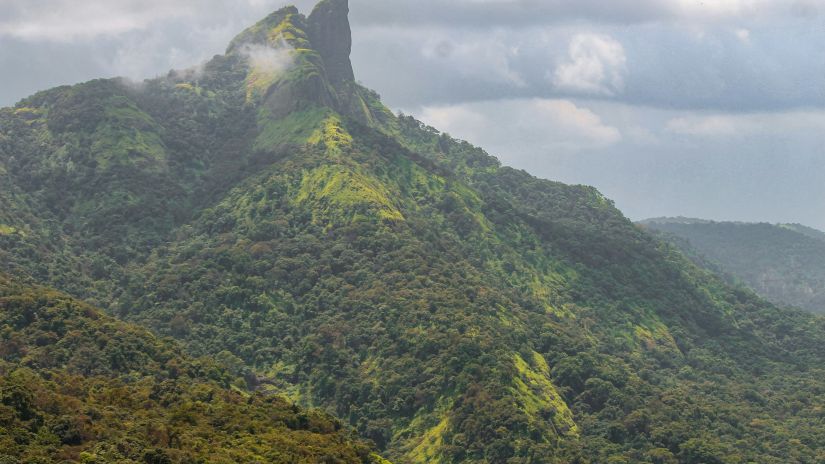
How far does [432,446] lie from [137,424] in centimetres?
5969

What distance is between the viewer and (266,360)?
187 meters

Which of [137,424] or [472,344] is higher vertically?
[472,344]

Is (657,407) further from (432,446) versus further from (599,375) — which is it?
(432,446)

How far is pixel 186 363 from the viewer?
149 m

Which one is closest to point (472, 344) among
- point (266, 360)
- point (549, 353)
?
point (549, 353)

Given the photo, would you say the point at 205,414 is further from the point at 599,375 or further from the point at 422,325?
the point at 599,375

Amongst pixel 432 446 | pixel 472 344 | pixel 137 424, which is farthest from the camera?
pixel 472 344

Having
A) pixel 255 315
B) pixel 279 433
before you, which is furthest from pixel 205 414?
pixel 255 315

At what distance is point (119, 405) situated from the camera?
11706 centimetres

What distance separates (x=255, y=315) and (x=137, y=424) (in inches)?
3619

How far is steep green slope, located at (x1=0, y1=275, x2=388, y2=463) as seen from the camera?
99.1m

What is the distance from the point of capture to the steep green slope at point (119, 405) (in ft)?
325

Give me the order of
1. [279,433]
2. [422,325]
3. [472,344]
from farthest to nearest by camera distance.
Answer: [422,325]
[472,344]
[279,433]

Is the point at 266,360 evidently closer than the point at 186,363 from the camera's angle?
No
